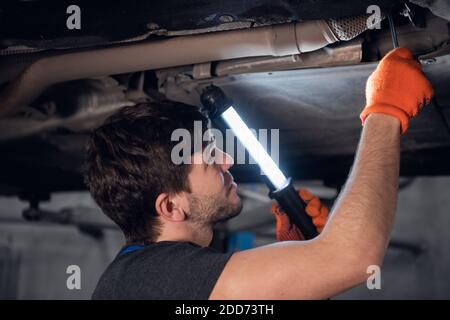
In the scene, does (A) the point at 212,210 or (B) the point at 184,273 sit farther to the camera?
(A) the point at 212,210

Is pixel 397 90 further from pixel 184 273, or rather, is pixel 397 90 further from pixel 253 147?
pixel 184 273

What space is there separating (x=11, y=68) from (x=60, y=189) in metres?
1.40

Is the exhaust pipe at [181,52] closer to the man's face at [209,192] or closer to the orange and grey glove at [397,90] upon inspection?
the orange and grey glove at [397,90]

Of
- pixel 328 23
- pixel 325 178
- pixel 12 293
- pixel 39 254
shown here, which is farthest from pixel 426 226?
pixel 12 293

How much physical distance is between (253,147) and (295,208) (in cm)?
29

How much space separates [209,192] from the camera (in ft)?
4.23

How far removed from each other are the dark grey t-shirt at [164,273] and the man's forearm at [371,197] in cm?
27

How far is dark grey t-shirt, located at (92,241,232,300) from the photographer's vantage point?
103 centimetres

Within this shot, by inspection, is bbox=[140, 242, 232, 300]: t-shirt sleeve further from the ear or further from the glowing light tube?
the glowing light tube

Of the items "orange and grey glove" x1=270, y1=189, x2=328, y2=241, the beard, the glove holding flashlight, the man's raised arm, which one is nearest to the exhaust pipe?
the glove holding flashlight

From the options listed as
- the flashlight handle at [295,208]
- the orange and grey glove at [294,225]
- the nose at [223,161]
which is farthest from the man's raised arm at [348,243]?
the orange and grey glove at [294,225]

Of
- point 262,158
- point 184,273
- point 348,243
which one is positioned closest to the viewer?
point 348,243

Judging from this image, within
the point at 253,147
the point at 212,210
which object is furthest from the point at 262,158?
the point at 212,210

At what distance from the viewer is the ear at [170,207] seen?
125 cm
